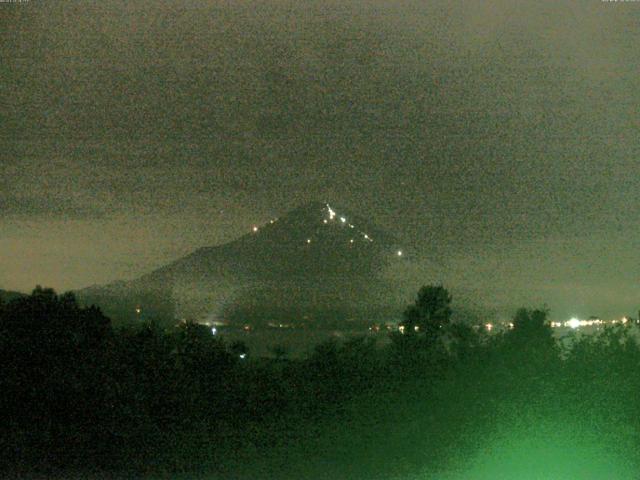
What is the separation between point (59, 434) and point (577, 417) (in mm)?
6306

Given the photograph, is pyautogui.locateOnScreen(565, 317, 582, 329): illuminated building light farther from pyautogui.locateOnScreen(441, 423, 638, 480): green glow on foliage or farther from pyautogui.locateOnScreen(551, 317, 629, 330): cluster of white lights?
pyautogui.locateOnScreen(441, 423, 638, 480): green glow on foliage

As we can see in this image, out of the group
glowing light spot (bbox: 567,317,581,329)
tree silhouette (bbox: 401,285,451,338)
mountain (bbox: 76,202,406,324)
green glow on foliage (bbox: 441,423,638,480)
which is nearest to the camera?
green glow on foliage (bbox: 441,423,638,480)

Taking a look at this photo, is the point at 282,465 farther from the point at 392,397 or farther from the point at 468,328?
the point at 468,328

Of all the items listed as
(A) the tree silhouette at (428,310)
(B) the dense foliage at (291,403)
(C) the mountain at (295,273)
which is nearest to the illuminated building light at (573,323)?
(B) the dense foliage at (291,403)

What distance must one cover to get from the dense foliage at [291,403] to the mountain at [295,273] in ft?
85.9

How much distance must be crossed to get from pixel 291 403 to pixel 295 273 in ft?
168

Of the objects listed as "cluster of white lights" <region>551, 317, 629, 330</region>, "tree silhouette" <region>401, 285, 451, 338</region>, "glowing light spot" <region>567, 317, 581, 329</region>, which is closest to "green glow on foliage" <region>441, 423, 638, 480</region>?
"cluster of white lights" <region>551, 317, 629, 330</region>

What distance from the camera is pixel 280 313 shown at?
48094mm

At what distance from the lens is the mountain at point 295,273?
46000mm

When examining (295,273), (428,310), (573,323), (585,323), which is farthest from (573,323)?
(295,273)

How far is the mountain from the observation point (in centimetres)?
4600

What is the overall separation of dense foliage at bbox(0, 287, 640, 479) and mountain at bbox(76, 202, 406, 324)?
85.9 feet

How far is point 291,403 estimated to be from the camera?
11.7 meters

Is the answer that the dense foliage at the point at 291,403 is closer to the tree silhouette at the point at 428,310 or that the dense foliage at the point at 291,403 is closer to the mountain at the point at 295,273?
the tree silhouette at the point at 428,310
